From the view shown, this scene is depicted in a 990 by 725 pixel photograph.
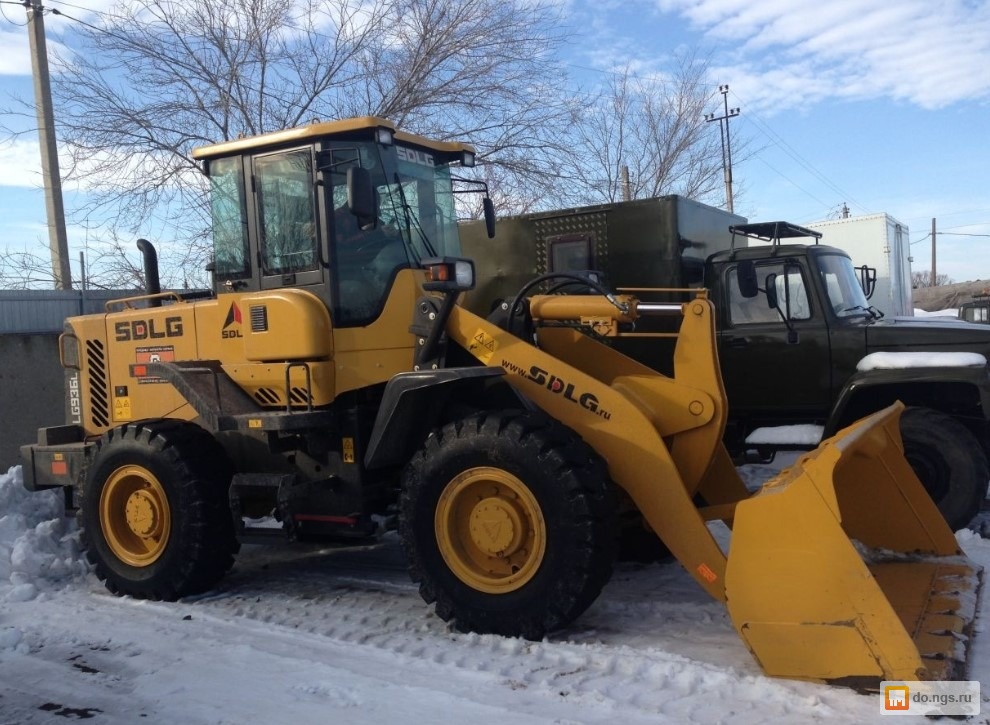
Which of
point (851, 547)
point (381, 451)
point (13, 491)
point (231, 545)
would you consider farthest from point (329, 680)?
point (13, 491)

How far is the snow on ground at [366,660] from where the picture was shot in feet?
12.8

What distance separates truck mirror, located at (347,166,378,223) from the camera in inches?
197

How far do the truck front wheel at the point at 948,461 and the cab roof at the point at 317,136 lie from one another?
413 centimetres

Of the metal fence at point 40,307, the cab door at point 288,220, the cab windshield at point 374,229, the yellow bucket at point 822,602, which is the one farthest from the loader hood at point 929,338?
the metal fence at point 40,307

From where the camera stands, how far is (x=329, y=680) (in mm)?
4305

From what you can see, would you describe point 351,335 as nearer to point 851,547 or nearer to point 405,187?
point 405,187

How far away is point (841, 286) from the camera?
774 cm

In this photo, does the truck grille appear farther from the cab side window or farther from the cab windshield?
the cab windshield

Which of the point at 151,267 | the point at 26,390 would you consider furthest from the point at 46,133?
the point at 151,267

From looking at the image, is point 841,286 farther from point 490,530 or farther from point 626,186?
point 626,186

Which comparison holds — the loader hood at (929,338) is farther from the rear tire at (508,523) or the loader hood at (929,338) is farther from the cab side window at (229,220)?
the cab side window at (229,220)

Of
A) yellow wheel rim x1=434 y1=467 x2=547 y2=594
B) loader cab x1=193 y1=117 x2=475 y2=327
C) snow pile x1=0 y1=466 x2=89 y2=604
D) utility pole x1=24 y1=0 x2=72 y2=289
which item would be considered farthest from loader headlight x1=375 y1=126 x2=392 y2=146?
utility pole x1=24 y1=0 x2=72 y2=289

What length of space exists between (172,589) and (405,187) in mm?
3056

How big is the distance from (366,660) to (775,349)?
4.67 meters
